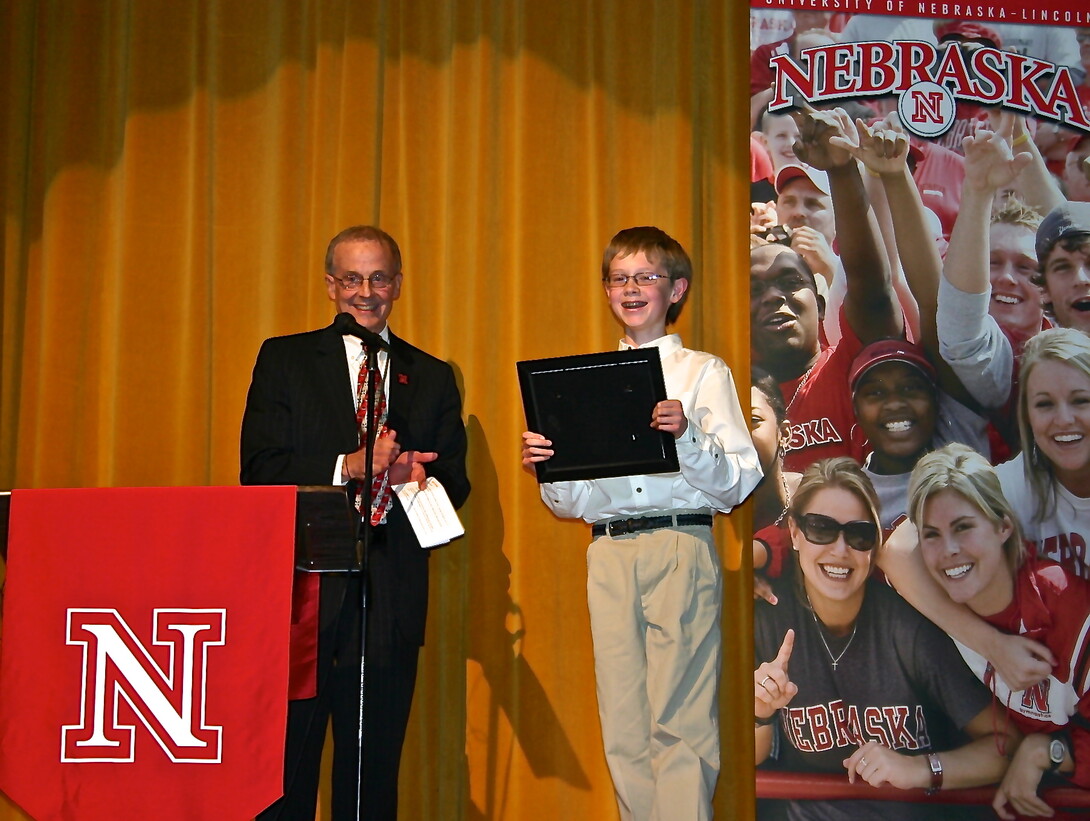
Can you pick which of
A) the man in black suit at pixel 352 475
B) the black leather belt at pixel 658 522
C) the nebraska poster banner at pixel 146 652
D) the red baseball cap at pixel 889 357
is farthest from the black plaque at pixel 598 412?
the red baseball cap at pixel 889 357

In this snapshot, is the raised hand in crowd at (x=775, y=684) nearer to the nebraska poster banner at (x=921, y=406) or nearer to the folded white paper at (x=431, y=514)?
the nebraska poster banner at (x=921, y=406)

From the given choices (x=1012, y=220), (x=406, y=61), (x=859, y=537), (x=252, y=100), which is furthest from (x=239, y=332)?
(x=1012, y=220)

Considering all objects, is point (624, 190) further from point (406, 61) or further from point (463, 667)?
point (463, 667)

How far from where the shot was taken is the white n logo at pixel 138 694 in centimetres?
209

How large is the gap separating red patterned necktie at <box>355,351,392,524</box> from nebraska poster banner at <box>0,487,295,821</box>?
1.67 feet

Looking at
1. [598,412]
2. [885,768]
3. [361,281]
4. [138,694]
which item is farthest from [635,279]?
[885,768]

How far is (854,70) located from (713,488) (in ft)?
5.52

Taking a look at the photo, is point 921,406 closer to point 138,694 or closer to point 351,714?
point 351,714

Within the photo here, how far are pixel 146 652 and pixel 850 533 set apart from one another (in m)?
2.13

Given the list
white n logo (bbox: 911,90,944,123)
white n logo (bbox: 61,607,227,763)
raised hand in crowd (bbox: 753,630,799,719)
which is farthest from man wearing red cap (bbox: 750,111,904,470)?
white n logo (bbox: 61,607,227,763)

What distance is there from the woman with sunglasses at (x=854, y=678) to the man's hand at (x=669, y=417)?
99 centimetres

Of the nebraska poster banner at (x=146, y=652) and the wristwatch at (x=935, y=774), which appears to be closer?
the nebraska poster banner at (x=146, y=652)

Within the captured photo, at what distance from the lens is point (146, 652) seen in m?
2.10

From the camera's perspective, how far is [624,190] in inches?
145
